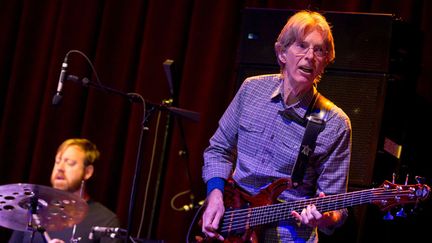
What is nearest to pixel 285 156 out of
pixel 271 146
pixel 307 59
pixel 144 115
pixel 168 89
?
pixel 271 146

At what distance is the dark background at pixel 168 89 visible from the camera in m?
3.97

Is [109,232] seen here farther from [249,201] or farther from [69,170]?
[69,170]

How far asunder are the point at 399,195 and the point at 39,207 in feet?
6.95

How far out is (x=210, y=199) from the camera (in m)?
3.52

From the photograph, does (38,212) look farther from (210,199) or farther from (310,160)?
(310,160)

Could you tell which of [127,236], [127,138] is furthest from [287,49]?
[127,138]

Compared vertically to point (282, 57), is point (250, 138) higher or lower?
lower

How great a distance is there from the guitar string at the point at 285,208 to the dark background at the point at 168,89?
0.56 m

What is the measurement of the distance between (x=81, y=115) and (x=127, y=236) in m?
2.12

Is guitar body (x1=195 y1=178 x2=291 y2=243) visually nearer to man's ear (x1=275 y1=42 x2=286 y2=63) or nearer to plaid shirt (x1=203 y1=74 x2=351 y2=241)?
plaid shirt (x1=203 y1=74 x2=351 y2=241)

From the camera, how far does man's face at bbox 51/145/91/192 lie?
17.4ft

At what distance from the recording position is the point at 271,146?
3.58 meters

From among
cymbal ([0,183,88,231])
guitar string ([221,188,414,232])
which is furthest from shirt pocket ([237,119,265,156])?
cymbal ([0,183,88,231])

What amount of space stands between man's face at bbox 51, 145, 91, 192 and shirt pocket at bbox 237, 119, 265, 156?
77.1 inches
